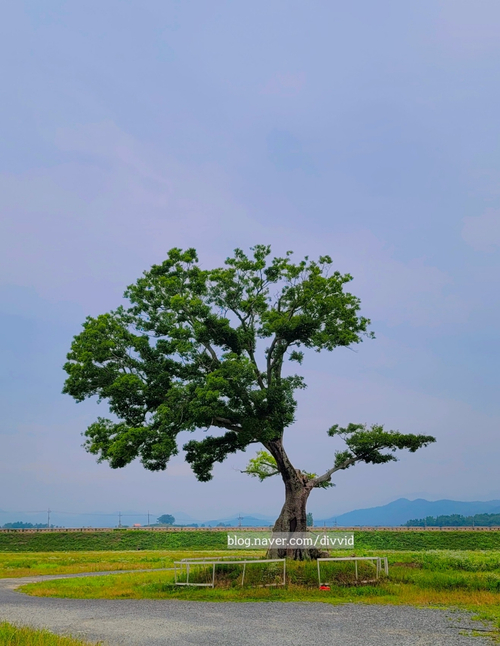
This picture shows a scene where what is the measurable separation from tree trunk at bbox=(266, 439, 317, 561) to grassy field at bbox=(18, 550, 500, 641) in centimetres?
368

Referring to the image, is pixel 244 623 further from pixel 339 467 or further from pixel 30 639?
pixel 339 467

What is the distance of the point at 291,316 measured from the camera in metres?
26.5

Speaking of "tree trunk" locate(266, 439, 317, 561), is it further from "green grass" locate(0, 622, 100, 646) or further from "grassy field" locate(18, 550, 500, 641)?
"green grass" locate(0, 622, 100, 646)

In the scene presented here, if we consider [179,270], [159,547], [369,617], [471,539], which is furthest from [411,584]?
[159,547]

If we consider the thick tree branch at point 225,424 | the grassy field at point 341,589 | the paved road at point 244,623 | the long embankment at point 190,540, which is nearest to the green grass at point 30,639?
the paved road at point 244,623

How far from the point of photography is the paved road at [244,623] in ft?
38.4

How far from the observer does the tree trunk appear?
979 inches

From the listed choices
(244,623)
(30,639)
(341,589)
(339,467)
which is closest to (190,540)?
(339,467)

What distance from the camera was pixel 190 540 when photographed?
234ft

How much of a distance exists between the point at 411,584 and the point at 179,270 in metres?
16.2

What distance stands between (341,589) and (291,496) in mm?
6482

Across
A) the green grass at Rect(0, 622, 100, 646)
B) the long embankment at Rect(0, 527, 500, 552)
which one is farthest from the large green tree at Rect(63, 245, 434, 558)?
the long embankment at Rect(0, 527, 500, 552)

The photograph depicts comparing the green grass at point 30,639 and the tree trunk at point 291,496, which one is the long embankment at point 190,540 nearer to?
the tree trunk at point 291,496

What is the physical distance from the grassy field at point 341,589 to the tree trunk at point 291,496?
368cm
